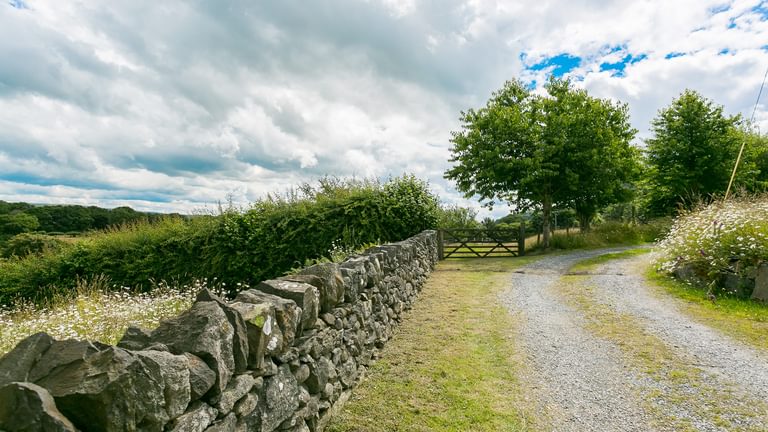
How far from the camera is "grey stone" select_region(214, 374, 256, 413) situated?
7.74ft

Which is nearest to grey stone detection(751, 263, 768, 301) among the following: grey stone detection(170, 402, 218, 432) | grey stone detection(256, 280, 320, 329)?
grey stone detection(256, 280, 320, 329)

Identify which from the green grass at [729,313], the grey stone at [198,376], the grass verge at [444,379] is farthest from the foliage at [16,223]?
the green grass at [729,313]

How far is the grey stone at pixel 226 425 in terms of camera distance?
2301mm

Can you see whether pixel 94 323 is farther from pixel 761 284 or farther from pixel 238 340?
pixel 761 284

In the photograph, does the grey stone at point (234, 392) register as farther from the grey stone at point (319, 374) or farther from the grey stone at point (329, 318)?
the grey stone at point (329, 318)

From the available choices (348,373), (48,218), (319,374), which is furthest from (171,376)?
(48,218)

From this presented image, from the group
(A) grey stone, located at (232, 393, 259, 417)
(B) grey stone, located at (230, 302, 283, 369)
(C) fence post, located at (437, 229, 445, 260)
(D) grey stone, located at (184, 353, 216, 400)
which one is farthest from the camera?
(C) fence post, located at (437, 229, 445, 260)

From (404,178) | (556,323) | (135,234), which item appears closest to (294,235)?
(404,178)

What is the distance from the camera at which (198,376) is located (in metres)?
2.17

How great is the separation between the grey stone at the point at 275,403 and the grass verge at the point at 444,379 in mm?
877

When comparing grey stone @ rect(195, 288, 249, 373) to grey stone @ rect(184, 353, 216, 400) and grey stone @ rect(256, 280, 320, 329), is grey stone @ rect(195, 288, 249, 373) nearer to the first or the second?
grey stone @ rect(184, 353, 216, 400)

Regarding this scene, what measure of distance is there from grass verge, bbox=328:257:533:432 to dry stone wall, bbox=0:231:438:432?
0.36m

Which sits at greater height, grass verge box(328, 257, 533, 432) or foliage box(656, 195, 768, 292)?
foliage box(656, 195, 768, 292)

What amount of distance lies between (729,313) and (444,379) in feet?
20.1
